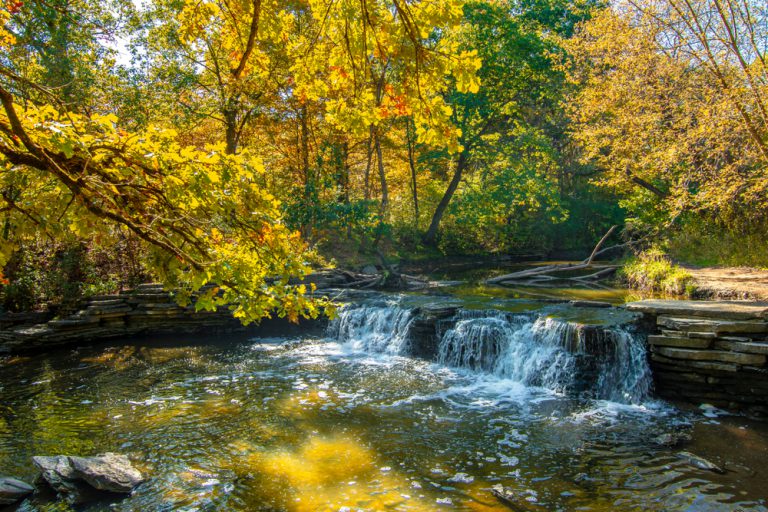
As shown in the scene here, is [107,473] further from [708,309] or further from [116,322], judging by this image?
[708,309]

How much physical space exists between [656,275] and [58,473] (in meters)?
13.2

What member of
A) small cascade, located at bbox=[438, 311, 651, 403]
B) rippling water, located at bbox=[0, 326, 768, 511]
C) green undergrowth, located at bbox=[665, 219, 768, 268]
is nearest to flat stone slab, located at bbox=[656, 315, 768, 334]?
small cascade, located at bbox=[438, 311, 651, 403]

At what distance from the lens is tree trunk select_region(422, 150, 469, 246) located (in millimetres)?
19312

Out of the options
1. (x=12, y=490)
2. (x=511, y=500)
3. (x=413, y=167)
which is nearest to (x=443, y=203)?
(x=413, y=167)

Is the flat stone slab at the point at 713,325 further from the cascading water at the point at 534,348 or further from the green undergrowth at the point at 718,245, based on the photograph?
the green undergrowth at the point at 718,245

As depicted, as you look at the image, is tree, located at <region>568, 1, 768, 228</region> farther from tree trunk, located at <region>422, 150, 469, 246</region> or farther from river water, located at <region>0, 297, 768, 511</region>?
tree trunk, located at <region>422, 150, 469, 246</region>

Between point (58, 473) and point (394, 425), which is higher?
point (58, 473)

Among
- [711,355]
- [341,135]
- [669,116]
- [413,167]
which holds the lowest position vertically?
[711,355]

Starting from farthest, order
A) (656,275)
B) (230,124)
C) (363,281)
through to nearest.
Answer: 1. (363,281)
2. (230,124)
3. (656,275)

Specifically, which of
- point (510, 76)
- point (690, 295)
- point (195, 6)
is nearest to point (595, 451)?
point (195, 6)

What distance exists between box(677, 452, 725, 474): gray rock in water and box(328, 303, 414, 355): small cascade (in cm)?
563

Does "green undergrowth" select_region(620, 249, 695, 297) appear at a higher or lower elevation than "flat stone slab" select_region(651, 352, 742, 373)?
higher

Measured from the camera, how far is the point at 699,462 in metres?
5.08

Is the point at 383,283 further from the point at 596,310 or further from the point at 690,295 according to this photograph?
the point at 690,295
